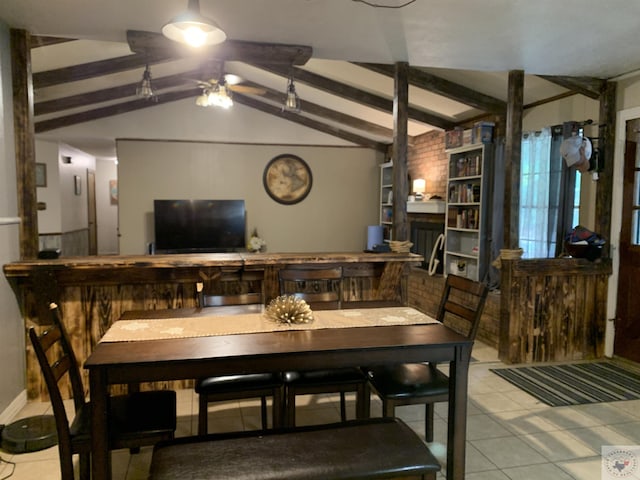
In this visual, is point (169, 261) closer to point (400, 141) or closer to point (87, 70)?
point (400, 141)

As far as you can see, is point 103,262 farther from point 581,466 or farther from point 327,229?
point 327,229

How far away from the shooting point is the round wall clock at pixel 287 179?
7.54m

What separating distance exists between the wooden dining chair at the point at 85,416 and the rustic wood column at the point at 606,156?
3.70m

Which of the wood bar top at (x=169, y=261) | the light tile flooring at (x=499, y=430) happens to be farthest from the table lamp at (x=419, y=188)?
the light tile flooring at (x=499, y=430)

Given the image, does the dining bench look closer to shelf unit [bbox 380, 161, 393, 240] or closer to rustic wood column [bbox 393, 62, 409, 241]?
rustic wood column [bbox 393, 62, 409, 241]

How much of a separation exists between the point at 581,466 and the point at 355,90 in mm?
4470

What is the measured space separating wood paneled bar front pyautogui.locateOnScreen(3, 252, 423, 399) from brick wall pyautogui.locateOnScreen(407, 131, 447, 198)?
126 inches

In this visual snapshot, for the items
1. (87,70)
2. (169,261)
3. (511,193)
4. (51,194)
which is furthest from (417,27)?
(51,194)

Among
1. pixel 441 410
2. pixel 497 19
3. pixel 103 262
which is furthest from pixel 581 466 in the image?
pixel 103 262

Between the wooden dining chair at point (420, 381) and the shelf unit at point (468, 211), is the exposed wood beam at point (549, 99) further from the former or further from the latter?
the wooden dining chair at point (420, 381)

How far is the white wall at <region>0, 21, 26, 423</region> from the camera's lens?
2691 millimetres

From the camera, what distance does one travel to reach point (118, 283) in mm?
3070

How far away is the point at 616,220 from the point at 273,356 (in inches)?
136

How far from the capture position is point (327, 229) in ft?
25.7
